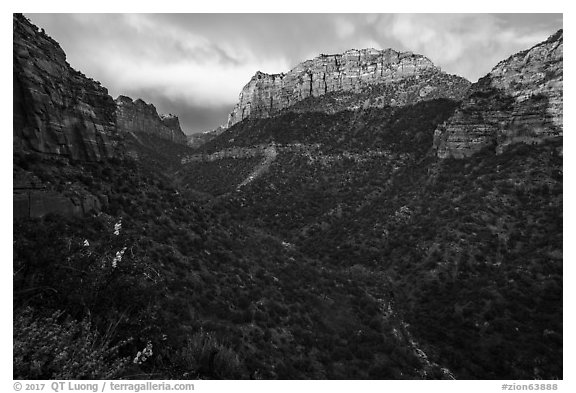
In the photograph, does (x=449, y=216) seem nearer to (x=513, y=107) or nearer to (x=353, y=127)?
(x=513, y=107)

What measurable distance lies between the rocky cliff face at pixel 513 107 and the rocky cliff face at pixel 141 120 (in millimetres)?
112267

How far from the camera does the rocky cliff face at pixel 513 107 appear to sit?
34.6 m

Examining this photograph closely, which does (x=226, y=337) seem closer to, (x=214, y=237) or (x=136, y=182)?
(x=214, y=237)

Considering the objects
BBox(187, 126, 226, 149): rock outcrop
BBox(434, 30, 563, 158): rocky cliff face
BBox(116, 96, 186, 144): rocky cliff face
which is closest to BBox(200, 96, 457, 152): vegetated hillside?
BBox(434, 30, 563, 158): rocky cliff face

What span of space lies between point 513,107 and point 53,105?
48.3 m

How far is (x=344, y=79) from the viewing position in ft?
302

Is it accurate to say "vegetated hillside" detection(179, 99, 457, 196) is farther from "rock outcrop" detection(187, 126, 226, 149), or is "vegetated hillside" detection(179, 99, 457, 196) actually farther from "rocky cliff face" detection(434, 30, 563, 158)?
"rock outcrop" detection(187, 126, 226, 149)

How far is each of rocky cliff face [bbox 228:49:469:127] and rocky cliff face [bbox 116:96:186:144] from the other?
4311cm

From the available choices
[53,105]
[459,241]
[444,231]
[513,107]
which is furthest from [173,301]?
[513,107]

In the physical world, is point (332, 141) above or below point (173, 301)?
above

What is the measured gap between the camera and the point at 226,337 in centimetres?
1152

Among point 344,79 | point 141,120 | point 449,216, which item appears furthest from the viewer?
point 141,120

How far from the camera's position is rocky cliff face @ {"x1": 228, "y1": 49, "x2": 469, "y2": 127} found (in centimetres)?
7394

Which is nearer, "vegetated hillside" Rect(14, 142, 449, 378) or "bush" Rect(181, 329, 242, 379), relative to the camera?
"vegetated hillside" Rect(14, 142, 449, 378)
